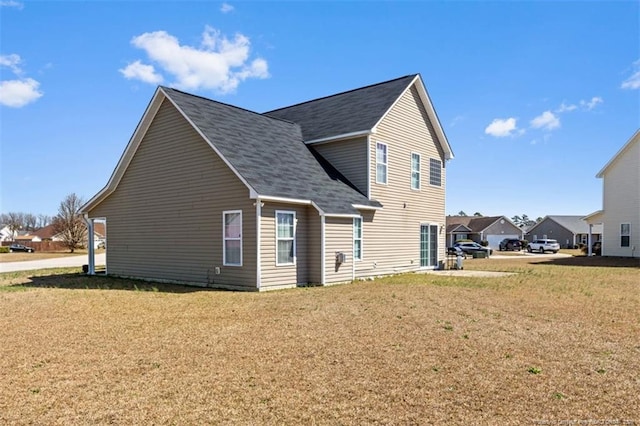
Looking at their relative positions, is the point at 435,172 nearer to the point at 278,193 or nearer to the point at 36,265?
the point at 278,193

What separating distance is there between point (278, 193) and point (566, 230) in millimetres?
68402

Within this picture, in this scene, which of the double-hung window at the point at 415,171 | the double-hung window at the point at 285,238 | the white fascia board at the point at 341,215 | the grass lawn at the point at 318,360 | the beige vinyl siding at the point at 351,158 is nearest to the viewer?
the grass lawn at the point at 318,360

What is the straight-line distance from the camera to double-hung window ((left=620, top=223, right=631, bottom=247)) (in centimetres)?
3316

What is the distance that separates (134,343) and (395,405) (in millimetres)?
4607

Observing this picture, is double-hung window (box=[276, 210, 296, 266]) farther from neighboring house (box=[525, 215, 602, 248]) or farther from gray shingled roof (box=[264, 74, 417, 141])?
neighboring house (box=[525, 215, 602, 248])

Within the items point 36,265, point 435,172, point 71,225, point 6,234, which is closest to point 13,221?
point 6,234

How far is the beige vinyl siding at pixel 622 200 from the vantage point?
32562mm

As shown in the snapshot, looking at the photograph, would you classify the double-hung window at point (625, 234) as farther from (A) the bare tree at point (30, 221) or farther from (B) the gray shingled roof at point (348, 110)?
(A) the bare tree at point (30, 221)

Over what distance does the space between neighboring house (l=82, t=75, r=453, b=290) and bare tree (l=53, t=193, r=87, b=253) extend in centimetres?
4488

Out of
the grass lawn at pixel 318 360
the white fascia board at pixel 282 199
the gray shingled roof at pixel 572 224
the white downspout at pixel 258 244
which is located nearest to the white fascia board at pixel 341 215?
the white fascia board at pixel 282 199

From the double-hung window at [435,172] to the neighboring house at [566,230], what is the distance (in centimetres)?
5610

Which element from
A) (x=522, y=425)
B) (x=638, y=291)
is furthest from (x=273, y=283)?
(x=638, y=291)

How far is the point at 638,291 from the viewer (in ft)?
49.4

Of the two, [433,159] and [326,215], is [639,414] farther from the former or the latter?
[433,159]
